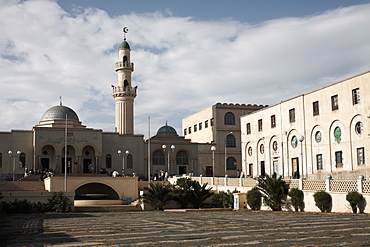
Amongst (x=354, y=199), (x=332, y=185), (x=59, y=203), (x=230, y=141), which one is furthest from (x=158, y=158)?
(x=354, y=199)

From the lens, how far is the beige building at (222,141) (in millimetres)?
52125

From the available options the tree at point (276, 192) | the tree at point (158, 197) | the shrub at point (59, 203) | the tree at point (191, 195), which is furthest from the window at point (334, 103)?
the shrub at point (59, 203)

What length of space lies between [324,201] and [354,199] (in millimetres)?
1853

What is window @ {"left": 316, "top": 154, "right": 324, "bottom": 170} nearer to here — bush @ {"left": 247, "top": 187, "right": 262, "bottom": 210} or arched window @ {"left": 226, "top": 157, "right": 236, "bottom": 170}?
bush @ {"left": 247, "top": 187, "right": 262, "bottom": 210}

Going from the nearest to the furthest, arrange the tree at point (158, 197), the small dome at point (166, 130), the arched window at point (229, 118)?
the tree at point (158, 197) → the arched window at point (229, 118) → the small dome at point (166, 130)

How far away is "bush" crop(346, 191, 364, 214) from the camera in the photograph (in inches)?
809

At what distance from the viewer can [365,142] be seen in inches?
1174

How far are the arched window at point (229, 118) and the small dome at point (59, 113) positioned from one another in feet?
55.6

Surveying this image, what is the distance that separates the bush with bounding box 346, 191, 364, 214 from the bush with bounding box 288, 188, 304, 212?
3.41m

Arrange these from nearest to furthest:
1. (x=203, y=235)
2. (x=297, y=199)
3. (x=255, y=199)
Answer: (x=203, y=235) < (x=297, y=199) < (x=255, y=199)

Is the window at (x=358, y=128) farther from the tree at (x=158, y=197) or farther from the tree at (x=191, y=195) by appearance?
the tree at (x=158, y=197)

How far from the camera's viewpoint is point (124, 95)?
51.1 meters

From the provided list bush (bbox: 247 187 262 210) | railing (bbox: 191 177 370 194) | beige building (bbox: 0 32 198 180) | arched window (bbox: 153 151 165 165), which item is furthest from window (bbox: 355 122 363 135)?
arched window (bbox: 153 151 165 165)

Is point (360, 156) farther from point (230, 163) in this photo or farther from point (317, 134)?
point (230, 163)
